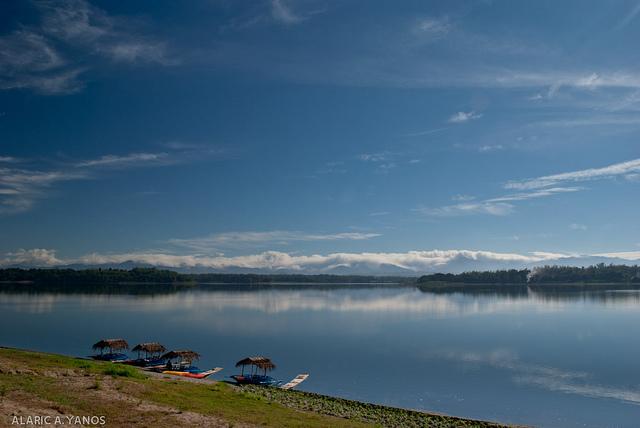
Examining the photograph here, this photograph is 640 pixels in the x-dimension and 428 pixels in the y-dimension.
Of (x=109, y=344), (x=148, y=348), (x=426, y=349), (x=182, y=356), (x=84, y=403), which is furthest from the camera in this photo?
(x=426, y=349)

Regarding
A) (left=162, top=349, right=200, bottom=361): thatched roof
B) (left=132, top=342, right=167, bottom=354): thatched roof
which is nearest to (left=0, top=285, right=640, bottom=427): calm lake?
(left=162, top=349, right=200, bottom=361): thatched roof

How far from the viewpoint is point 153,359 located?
53.0 metres

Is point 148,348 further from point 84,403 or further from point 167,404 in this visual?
→ point 84,403

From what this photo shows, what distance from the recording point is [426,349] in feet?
222

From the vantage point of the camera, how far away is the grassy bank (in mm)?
23062

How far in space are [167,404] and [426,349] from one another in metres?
47.6

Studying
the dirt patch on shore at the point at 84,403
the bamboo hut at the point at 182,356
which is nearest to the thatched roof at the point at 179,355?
the bamboo hut at the point at 182,356

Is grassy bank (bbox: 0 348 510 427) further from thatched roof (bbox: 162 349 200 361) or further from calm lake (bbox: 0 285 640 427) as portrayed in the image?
thatched roof (bbox: 162 349 200 361)

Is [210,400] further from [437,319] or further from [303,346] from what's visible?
[437,319]

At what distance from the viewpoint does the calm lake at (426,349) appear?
40.5 metres

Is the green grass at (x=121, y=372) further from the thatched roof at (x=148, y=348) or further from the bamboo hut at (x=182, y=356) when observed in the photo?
the thatched roof at (x=148, y=348)

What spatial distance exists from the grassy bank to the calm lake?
6.46 meters

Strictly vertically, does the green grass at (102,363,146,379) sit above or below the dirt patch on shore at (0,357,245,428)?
below

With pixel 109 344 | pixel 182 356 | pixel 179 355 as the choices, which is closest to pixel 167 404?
pixel 179 355
